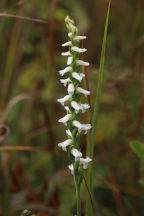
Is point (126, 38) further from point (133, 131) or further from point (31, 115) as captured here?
point (133, 131)

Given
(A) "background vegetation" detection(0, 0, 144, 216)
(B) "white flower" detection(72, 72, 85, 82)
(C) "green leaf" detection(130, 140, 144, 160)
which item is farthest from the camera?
(A) "background vegetation" detection(0, 0, 144, 216)

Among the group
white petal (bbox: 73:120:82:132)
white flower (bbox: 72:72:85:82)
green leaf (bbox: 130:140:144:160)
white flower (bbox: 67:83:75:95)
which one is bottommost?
green leaf (bbox: 130:140:144:160)

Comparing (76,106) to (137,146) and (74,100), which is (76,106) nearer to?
(74,100)

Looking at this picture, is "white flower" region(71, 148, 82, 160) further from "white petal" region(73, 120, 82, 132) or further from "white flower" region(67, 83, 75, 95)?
"white flower" region(67, 83, 75, 95)

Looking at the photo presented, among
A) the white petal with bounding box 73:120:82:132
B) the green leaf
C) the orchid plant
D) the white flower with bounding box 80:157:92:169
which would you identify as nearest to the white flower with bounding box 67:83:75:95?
the orchid plant

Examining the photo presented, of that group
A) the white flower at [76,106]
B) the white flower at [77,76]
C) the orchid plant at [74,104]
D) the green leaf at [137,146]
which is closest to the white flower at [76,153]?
the orchid plant at [74,104]

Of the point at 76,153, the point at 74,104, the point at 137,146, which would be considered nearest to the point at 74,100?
the point at 74,104

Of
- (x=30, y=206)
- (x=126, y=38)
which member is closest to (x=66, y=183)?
(x=30, y=206)

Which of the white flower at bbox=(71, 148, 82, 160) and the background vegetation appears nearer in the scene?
the white flower at bbox=(71, 148, 82, 160)

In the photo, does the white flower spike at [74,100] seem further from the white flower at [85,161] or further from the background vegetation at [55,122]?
the background vegetation at [55,122]
